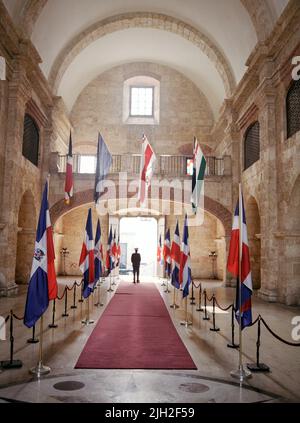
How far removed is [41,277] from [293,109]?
9.12m

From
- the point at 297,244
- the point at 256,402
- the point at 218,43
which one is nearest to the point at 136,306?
the point at 297,244

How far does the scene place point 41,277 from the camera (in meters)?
5.53

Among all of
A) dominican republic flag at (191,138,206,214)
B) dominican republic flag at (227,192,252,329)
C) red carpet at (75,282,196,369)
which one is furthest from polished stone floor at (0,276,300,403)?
dominican republic flag at (191,138,206,214)

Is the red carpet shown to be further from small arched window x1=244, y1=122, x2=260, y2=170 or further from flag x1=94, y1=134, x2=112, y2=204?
small arched window x1=244, y1=122, x2=260, y2=170

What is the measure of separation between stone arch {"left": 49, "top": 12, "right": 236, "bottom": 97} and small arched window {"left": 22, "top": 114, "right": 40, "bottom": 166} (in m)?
2.32

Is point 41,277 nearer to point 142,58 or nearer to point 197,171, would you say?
point 197,171

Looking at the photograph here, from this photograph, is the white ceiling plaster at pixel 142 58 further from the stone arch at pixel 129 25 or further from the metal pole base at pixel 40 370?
the metal pole base at pixel 40 370

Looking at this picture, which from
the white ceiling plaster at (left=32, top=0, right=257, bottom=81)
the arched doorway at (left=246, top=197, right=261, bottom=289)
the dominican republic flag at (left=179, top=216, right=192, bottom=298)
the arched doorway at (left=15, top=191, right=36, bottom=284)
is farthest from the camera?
the arched doorway at (left=15, top=191, right=36, bottom=284)

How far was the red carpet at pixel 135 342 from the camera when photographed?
5.61 m

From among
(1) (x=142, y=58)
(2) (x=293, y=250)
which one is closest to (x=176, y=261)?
(2) (x=293, y=250)

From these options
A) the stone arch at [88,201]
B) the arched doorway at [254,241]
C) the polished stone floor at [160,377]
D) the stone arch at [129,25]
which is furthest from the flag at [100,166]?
the stone arch at [129,25]

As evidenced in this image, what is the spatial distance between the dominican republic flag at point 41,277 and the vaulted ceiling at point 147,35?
9.54m

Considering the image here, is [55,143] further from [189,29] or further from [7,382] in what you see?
[7,382]

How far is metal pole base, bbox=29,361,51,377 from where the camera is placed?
5.04 meters
